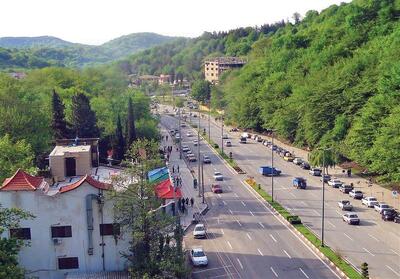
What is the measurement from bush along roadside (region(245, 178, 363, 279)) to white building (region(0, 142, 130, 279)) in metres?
13.6

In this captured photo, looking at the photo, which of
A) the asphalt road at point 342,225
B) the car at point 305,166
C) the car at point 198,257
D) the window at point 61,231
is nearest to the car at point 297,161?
the asphalt road at point 342,225

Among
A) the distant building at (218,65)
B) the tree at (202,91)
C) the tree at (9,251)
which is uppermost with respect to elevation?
the distant building at (218,65)

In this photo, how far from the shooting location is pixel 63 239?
3434cm

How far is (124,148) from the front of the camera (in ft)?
220

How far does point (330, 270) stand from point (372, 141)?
28146mm

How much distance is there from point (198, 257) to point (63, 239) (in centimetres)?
896

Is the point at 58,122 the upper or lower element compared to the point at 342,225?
upper

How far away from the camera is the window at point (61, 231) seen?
3422cm

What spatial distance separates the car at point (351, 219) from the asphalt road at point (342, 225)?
378mm

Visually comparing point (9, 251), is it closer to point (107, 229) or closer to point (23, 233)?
point (23, 233)

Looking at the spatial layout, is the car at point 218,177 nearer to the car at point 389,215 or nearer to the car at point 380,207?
the car at point 380,207

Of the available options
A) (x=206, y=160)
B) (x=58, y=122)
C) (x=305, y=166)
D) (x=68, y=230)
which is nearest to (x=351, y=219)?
(x=68, y=230)

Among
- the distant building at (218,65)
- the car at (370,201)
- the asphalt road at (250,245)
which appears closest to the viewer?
the asphalt road at (250,245)

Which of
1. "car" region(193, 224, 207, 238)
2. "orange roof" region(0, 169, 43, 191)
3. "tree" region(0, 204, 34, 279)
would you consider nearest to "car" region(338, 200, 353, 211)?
"car" region(193, 224, 207, 238)
